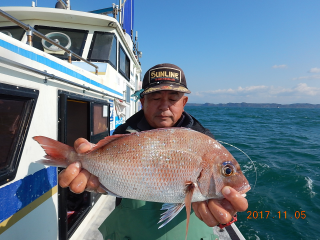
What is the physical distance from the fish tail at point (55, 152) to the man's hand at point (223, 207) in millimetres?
1256

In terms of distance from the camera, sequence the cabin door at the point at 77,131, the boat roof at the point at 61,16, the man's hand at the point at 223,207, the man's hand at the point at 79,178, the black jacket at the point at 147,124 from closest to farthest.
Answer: the man's hand at the point at 223,207 < the man's hand at the point at 79,178 < the black jacket at the point at 147,124 < the cabin door at the point at 77,131 < the boat roof at the point at 61,16

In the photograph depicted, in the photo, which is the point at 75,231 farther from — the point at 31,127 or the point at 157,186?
the point at 157,186

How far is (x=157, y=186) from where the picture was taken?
1646mm

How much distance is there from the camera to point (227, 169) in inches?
65.9

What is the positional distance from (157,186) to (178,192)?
187 mm

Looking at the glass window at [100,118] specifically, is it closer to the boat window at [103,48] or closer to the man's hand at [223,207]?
the boat window at [103,48]

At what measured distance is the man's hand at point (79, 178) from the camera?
1.74m

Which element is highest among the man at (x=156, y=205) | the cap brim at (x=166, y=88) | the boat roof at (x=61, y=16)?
the boat roof at (x=61, y=16)

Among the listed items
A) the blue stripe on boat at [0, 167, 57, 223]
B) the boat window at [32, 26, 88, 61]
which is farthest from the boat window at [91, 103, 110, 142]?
the boat window at [32, 26, 88, 61]

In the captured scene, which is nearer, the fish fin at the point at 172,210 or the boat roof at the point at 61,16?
the fish fin at the point at 172,210

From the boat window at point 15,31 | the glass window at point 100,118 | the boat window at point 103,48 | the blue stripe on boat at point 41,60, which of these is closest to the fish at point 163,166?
the blue stripe on boat at point 41,60

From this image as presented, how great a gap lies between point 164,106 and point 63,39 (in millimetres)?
4499

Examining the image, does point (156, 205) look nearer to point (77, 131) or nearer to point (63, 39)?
point (77, 131)

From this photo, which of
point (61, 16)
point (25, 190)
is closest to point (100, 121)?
point (25, 190)
